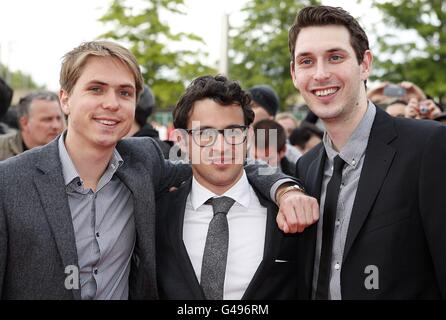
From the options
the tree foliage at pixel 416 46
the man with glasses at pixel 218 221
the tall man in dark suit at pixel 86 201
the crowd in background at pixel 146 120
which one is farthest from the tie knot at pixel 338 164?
the tree foliage at pixel 416 46

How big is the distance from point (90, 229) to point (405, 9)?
71.6 ft

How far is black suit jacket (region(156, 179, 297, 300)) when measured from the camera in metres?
2.72

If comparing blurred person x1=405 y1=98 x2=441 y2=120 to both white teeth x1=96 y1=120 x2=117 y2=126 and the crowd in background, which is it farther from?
white teeth x1=96 y1=120 x2=117 y2=126

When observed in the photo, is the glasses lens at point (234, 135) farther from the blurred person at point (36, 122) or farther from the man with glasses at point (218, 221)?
the blurred person at point (36, 122)

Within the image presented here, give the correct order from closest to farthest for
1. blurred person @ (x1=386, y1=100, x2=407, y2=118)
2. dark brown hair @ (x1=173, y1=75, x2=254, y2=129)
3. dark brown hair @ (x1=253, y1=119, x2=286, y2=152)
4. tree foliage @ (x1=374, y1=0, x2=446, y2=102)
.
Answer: dark brown hair @ (x1=173, y1=75, x2=254, y2=129) < dark brown hair @ (x1=253, y1=119, x2=286, y2=152) < blurred person @ (x1=386, y1=100, x2=407, y2=118) < tree foliage @ (x1=374, y1=0, x2=446, y2=102)

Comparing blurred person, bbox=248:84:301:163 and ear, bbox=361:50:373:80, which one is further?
blurred person, bbox=248:84:301:163

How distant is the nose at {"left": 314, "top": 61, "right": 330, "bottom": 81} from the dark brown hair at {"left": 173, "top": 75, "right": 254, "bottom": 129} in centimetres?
50

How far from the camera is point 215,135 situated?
2.99m

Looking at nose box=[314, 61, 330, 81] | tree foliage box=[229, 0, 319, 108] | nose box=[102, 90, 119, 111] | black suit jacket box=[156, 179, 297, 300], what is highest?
tree foliage box=[229, 0, 319, 108]

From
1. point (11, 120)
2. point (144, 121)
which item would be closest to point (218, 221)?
point (144, 121)

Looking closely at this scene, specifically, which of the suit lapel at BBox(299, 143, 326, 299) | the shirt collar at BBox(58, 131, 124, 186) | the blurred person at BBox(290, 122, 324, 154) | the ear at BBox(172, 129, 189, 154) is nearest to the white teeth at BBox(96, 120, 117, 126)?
the shirt collar at BBox(58, 131, 124, 186)

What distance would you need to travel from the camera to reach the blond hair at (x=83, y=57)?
2.88 metres

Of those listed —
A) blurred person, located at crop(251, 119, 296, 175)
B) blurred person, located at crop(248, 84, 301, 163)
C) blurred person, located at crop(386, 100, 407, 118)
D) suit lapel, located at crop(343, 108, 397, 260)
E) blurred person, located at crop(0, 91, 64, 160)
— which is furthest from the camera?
blurred person, located at crop(248, 84, 301, 163)
